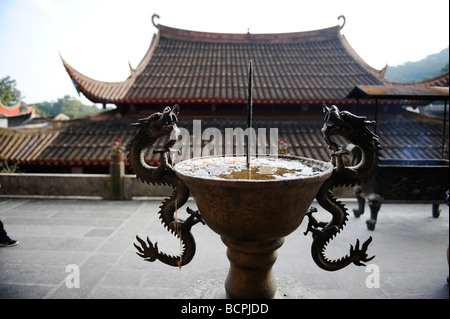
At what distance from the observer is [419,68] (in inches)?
1484

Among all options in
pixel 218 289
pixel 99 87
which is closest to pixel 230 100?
pixel 99 87

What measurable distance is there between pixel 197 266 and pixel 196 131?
15.0 feet

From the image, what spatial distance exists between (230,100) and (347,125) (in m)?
5.54

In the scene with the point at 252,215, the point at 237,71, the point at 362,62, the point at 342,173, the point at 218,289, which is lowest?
the point at 218,289

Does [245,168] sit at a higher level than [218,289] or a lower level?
higher

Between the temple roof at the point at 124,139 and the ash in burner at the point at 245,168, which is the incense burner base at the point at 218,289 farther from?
the temple roof at the point at 124,139

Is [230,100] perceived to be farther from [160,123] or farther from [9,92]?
[9,92]

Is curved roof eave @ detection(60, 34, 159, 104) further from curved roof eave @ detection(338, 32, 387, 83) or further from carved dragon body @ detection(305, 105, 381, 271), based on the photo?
curved roof eave @ detection(338, 32, 387, 83)

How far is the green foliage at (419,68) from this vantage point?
34656mm

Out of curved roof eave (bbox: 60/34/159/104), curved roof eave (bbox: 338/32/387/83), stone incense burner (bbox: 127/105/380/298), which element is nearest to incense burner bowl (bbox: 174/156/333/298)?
stone incense burner (bbox: 127/105/380/298)

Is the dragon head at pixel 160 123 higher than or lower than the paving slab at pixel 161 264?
higher

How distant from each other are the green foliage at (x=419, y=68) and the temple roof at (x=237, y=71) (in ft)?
102

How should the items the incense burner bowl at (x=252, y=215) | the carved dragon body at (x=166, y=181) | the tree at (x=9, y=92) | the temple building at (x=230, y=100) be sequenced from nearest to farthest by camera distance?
the incense burner bowl at (x=252, y=215) < the carved dragon body at (x=166, y=181) < the temple building at (x=230, y=100) < the tree at (x=9, y=92)

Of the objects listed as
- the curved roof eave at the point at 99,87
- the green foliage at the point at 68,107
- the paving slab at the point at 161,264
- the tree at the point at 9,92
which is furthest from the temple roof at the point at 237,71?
the green foliage at the point at 68,107
